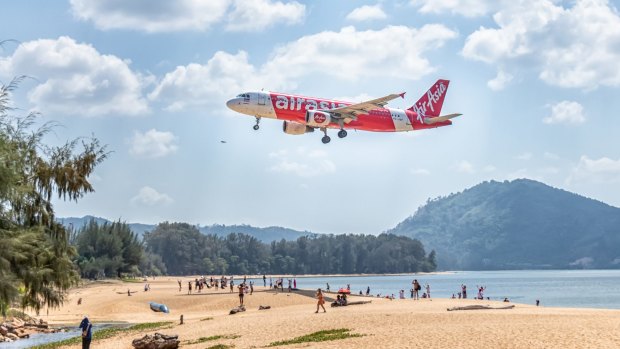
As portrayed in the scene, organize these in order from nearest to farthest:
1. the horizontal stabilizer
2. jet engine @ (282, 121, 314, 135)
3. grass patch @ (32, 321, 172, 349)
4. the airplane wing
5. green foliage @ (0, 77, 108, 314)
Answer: green foliage @ (0, 77, 108, 314), grass patch @ (32, 321, 172, 349), the airplane wing, jet engine @ (282, 121, 314, 135), the horizontal stabilizer

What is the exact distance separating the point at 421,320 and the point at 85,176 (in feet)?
49.7

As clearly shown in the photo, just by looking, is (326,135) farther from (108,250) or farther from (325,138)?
(108,250)

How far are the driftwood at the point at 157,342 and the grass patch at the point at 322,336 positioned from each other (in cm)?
431

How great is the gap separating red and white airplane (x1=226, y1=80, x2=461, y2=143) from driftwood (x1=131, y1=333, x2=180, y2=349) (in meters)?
32.8

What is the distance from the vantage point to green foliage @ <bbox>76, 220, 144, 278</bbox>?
4825 inches

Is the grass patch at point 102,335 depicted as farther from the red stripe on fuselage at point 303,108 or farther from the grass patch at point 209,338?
the red stripe on fuselage at point 303,108

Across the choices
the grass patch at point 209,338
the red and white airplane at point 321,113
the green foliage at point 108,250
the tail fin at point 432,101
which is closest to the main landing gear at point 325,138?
the red and white airplane at point 321,113

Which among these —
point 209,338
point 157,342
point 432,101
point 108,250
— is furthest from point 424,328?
A: point 108,250

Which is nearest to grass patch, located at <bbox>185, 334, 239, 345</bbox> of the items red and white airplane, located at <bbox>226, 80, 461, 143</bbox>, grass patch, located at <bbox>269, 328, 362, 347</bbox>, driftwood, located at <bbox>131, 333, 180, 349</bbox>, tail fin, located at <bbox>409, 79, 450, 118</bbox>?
driftwood, located at <bbox>131, 333, 180, 349</bbox>

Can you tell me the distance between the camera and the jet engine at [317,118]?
2525 inches

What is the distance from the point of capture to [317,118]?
64.4 metres

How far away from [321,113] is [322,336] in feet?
116

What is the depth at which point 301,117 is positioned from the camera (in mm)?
65625

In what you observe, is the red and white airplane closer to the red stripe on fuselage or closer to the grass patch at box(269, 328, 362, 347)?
the red stripe on fuselage
